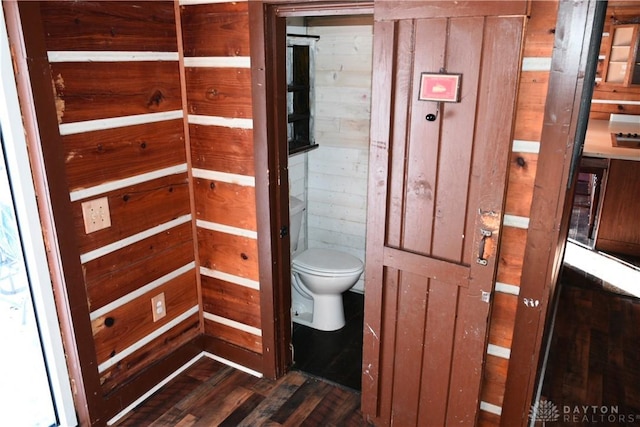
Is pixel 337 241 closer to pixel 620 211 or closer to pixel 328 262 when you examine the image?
pixel 328 262

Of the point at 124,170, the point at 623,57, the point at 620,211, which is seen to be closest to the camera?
the point at 124,170

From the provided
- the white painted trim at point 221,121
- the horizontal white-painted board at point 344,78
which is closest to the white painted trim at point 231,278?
the white painted trim at point 221,121

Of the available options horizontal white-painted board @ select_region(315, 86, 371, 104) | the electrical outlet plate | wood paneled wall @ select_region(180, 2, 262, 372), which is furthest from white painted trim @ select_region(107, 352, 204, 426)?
horizontal white-painted board @ select_region(315, 86, 371, 104)

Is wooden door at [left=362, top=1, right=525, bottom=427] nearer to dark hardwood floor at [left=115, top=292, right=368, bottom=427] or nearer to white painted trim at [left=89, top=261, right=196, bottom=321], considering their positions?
dark hardwood floor at [left=115, top=292, right=368, bottom=427]

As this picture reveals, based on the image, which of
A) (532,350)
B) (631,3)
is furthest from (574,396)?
(631,3)

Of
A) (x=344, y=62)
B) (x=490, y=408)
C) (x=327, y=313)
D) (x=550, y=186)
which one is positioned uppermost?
(x=344, y=62)

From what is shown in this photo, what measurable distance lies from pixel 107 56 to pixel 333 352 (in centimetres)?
200

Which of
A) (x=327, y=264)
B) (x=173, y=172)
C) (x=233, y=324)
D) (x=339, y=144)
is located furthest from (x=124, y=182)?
(x=339, y=144)

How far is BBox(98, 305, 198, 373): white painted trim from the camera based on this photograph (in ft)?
7.32

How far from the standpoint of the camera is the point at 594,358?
2.84 meters

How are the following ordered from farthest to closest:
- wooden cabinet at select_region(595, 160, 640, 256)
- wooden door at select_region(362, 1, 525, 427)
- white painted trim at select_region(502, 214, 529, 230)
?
wooden cabinet at select_region(595, 160, 640, 256) → white painted trim at select_region(502, 214, 529, 230) → wooden door at select_region(362, 1, 525, 427)

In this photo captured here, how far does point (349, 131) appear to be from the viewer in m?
3.36

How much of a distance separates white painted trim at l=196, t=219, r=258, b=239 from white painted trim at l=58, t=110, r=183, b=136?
58 cm

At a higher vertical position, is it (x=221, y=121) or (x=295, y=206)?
(x=221, y=121)
